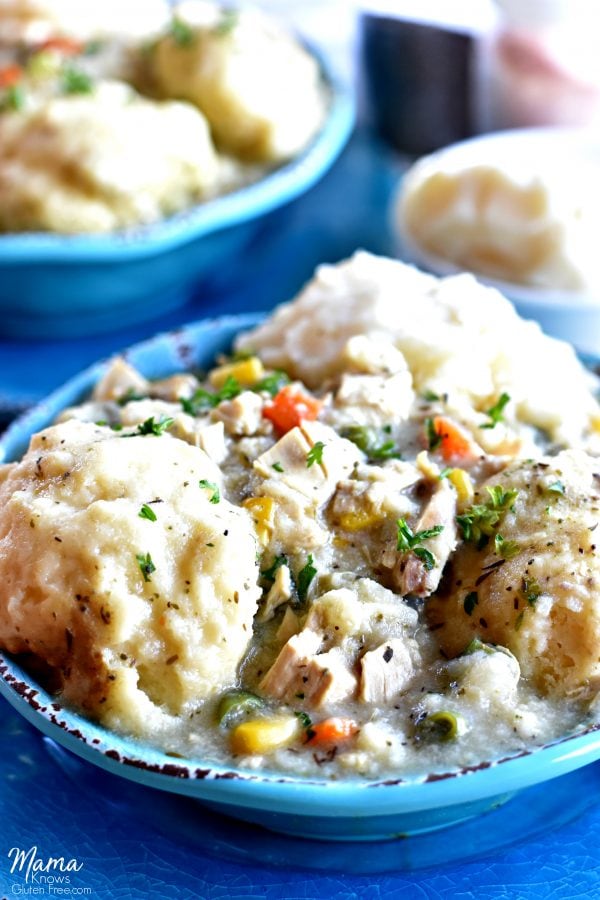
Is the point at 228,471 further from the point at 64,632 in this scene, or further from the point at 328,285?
the point at 328,285

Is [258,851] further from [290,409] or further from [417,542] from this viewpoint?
[290,409]

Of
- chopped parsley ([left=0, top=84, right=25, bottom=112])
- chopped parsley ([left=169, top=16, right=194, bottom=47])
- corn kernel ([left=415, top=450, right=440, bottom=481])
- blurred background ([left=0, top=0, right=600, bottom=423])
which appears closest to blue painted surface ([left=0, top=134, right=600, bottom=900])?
corn kernel ([left=415, top=450, right=440, bottom=481])

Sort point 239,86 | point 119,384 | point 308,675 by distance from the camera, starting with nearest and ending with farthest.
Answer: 1. point 308,675
2. point 119,384
3. point 239,86

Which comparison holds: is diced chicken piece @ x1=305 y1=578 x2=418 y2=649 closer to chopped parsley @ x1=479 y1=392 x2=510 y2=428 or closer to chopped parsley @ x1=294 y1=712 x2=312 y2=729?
chopped parsley @ x1=294 y1=712 x2=312 y2=729


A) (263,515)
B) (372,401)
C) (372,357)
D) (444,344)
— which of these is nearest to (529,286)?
(444,344)

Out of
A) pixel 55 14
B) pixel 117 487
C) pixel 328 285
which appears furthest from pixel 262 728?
pixel 55 14

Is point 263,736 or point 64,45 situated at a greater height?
point 64,45
